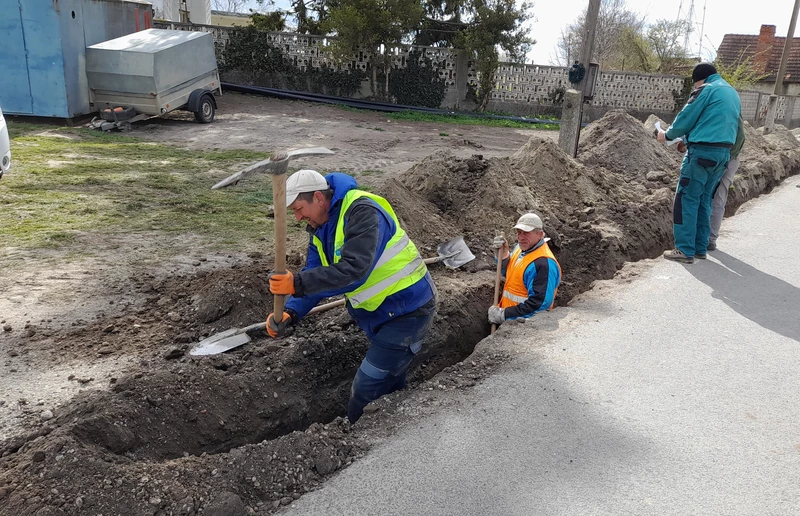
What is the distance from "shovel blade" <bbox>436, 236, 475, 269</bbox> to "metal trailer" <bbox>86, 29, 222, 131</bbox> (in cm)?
930

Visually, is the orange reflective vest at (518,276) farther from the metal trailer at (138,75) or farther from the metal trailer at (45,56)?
the metal trailer at (45,56)

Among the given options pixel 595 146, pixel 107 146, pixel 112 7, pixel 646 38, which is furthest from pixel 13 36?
pixel 646 38

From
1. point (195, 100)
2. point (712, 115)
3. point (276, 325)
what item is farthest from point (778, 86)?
point (276, 325)

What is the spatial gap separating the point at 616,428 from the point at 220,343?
292 centimetres

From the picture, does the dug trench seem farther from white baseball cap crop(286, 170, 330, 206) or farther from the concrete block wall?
the concrete block wall

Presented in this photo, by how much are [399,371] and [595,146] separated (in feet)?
29.8

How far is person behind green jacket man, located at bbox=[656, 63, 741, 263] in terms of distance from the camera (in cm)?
690

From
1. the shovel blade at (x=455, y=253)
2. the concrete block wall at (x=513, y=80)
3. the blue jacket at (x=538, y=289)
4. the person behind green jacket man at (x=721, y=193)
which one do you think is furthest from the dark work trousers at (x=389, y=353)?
the concrete block wall at (x=513, y=80)

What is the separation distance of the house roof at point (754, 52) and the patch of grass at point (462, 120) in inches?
919

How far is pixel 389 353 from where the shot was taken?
427 centimetres

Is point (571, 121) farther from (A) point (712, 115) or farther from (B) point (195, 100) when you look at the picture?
(B) point (195, 100)

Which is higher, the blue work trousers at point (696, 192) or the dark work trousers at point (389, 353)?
the blue work trousers at point (696, 192)

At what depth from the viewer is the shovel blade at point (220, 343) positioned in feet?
15.8

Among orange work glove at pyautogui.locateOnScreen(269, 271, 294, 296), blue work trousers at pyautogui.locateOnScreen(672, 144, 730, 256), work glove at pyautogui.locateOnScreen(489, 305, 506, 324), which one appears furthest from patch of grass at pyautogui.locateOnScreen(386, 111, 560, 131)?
orange work glove at pyautogui.locateOnScreen(269, 271, 294, 296)
